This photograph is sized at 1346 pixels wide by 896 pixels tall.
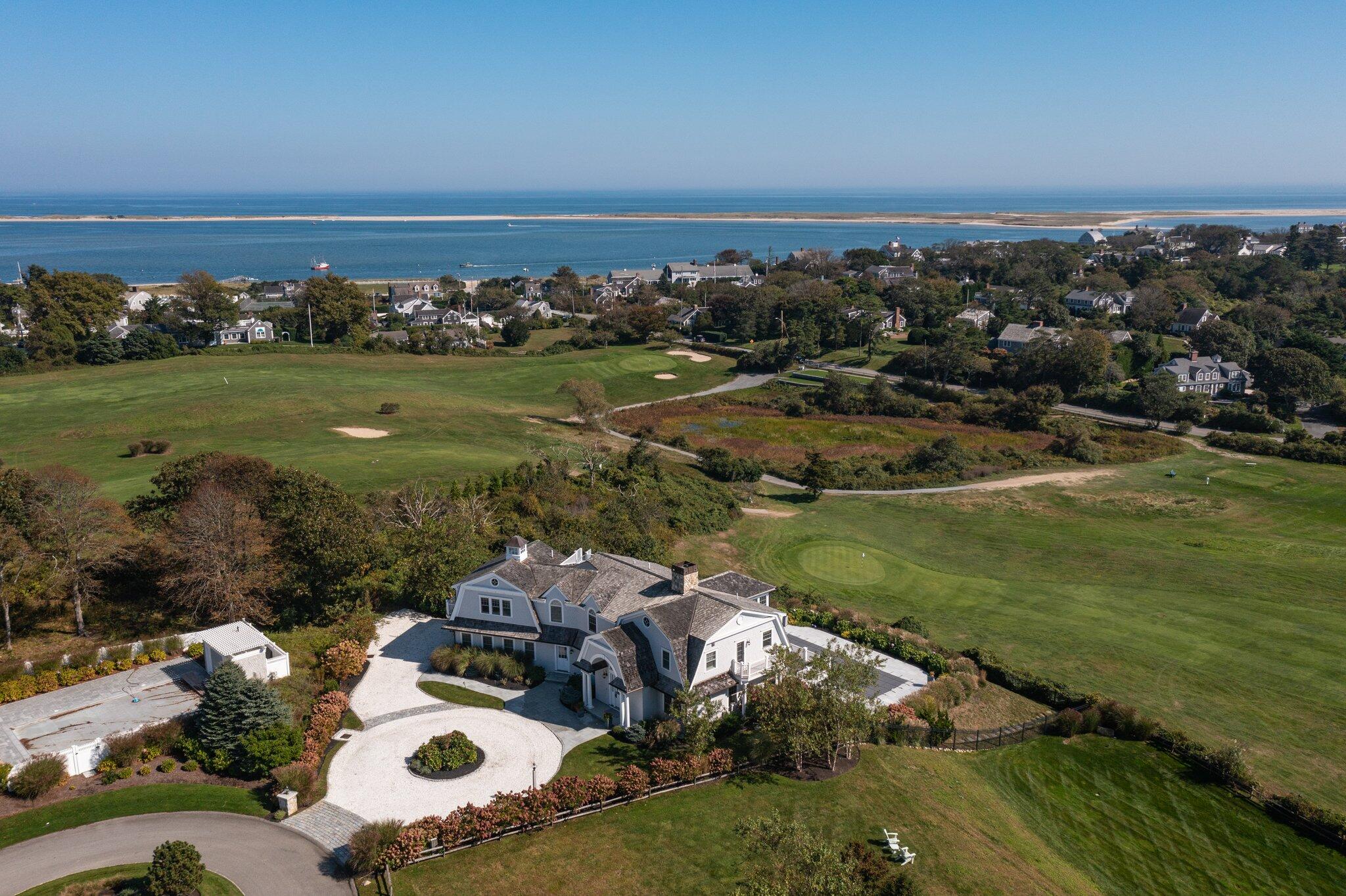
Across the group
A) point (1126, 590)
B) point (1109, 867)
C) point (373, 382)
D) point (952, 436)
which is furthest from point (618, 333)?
point (1109, 867)

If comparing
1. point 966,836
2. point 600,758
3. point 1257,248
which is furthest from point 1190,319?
point 600,758

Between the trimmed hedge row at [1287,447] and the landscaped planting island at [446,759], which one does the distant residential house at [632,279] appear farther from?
the landscaped planting island at [446,759]

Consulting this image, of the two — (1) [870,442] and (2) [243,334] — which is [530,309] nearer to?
(2) [243,334]

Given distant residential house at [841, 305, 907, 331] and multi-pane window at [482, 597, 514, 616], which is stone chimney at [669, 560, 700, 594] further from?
distant residential house at [841, 305, 907, 331]

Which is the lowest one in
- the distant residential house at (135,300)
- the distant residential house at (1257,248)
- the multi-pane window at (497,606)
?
the multi-pane window at (497,606)

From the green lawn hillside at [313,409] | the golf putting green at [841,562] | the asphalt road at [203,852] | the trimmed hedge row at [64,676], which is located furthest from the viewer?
the green lawn hillside at [313,409]

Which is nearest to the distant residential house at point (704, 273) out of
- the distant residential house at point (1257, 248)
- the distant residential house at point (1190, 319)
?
the distant residential house at point (1190, 319)

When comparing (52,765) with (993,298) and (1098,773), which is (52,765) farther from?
(993,298)

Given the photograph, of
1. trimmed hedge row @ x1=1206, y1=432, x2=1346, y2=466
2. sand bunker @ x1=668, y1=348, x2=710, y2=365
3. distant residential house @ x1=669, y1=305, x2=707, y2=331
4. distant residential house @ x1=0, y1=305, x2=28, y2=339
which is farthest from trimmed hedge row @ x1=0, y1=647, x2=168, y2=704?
distant residential house @ x1=669, y1=305, x2=707, y2=331
